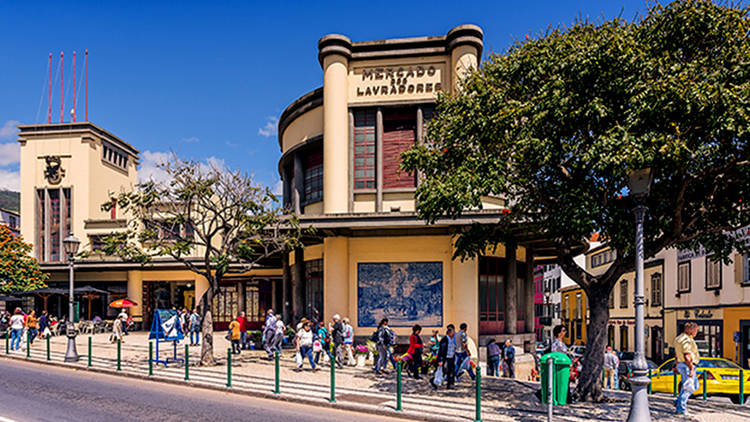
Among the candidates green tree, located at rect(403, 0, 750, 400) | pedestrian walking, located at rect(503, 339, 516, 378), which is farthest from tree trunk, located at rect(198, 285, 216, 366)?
pedestrian walking, located at rect(503, 339, 516, 378)

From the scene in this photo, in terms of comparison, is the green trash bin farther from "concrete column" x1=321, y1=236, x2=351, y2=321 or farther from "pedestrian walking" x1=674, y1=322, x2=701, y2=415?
"concrete column" x1=321, y1=236, x2=351, y2=321

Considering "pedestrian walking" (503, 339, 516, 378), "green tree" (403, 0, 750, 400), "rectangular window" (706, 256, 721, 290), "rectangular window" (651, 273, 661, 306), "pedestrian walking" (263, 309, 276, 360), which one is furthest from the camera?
"rectangular window" (651, 273, 661, 306)

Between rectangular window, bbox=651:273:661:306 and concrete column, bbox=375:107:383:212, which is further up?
concrete column, bbox=375:107:383:212

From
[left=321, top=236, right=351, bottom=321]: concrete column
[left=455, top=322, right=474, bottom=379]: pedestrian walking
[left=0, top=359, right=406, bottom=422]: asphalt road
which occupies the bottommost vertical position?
[left=0, top=359, right=406, bottom=422]: asphalt road

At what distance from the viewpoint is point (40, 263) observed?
143ft

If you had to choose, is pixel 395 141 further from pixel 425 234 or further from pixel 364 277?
pixel 364 277

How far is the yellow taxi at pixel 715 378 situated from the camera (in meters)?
16.8

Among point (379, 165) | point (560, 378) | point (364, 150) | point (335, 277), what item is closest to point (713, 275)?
point (379, 165)

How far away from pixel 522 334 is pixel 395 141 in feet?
32.2

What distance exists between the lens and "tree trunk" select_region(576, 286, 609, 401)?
45.4ft

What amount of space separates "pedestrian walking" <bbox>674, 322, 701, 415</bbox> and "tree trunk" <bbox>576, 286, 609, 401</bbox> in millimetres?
1596

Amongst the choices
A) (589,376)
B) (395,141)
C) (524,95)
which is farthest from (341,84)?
(589,376)

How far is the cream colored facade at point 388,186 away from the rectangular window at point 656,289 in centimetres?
2018

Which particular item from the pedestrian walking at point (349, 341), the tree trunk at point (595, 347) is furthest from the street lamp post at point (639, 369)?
the pedestrian walking at point (349, 341)
